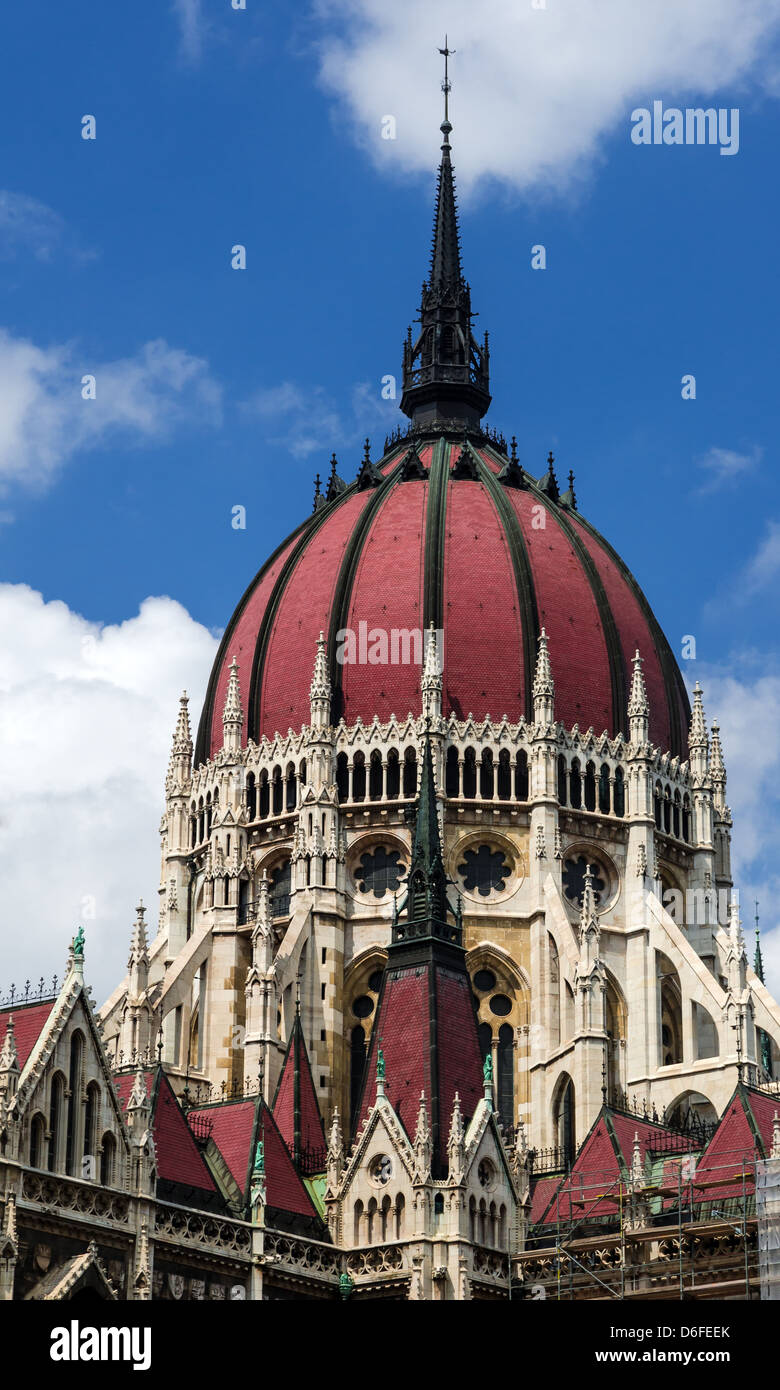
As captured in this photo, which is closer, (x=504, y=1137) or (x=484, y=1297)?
(x=484, y=1297)

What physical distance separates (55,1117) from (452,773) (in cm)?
3066

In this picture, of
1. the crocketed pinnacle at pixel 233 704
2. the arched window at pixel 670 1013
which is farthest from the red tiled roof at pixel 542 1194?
the crocketed pinnacle at pixel 233 704

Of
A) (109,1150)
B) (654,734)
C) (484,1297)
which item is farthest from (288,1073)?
(654,734)

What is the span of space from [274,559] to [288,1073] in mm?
25384

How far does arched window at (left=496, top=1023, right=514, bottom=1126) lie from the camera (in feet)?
279

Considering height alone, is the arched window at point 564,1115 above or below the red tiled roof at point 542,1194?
above

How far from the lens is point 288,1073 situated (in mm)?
78312

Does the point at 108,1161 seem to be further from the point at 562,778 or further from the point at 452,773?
the point at 562,778

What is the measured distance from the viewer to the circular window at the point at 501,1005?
286 feet

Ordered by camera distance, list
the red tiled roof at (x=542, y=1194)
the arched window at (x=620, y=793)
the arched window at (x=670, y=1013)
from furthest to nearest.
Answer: the arched window at (x=620, y=793)
the arched window at (x=670, y=1013)
the red tiled roof at (x=542, y=1194)

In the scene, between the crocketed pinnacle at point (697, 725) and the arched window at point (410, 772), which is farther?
the crocketed pinnacle at point (697, 725)

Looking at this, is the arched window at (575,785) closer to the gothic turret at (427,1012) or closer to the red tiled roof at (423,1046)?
the gothic turret at (427,1012)

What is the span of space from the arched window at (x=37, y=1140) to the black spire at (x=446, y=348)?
47158mm
